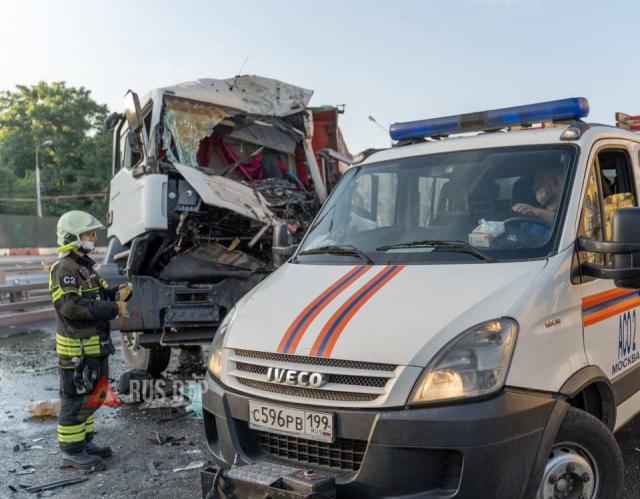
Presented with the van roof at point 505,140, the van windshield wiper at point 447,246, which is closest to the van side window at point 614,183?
the van roof at point 505,140

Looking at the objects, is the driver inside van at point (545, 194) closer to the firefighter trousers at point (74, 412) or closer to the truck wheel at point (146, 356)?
the firefighter trousers at point (74, 412)

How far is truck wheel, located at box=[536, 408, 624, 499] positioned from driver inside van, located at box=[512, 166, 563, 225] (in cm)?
95

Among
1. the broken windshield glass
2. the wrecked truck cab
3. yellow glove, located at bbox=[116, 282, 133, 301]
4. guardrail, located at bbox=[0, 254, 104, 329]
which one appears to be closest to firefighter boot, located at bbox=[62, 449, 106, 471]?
yellow glove, located at bbox=[116, 282, 133, 301]

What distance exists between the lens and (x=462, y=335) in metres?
2.54

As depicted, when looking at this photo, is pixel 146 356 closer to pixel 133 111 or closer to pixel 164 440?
pixel 164 440

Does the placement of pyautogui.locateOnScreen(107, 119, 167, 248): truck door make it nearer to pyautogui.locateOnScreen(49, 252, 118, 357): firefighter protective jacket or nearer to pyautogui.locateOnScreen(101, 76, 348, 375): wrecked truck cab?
pyautogui.locateOnScreen(101, 76, 348, 375): wrecked truck cab

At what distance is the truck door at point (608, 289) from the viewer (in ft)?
10.0

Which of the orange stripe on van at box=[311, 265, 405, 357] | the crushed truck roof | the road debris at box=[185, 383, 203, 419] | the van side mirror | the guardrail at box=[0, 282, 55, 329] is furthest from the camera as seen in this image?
the guardrail at box=[0, 282, 55, 329]

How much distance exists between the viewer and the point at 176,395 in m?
6.26

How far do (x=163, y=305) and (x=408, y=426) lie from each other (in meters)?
4.07

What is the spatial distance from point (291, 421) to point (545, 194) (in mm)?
1691

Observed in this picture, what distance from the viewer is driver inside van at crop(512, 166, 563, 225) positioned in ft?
10.3

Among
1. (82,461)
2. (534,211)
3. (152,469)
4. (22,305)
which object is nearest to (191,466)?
(152,469)

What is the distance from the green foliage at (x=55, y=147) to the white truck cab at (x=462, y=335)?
34493 mm
